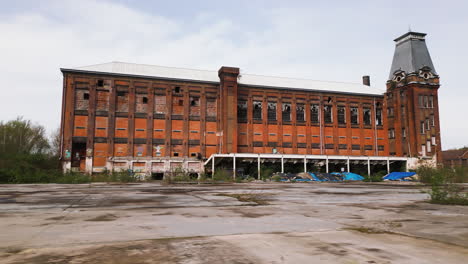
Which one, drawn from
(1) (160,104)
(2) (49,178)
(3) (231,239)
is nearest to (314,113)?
(1) (160,104)

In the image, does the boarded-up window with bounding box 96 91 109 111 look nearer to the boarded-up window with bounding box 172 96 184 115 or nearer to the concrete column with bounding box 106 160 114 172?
the concrete column with bounding box 106 160 114 172

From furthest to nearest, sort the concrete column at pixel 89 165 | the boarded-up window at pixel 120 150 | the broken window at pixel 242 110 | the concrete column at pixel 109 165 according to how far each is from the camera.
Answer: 1. the broken window at pixel 242 110
2. the boarded-up window at pixel 120 150
3. the concrete column at pixel 109 165
4. the concrete column at pixel 89 165

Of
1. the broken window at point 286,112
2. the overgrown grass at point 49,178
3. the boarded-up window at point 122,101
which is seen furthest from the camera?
the broken window at point 286,112

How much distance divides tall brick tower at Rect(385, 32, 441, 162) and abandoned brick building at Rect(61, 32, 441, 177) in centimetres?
14

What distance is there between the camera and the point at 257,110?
135 feet

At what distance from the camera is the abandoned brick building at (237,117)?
1380 inches

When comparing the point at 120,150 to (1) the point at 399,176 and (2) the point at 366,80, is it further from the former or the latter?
(2) the point at 366,80

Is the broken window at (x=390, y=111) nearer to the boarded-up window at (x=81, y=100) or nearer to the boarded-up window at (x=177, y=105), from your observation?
the boarded-up window at (x=177, y=105)

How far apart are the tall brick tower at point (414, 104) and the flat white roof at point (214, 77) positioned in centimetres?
403

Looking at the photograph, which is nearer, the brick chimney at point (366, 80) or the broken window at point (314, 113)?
the broken window at point (314, 113)

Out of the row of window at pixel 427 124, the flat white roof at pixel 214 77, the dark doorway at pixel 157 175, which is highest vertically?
the flat white roof at pixel 214 77

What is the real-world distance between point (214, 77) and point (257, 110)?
7077 millimetres

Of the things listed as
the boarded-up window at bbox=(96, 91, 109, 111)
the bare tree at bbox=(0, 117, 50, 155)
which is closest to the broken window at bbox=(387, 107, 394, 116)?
the boarded-up window at bbox=(96, 91, 109, 111)

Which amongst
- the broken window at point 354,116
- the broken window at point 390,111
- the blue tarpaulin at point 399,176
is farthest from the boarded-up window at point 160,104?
the broken window at point 390,111
